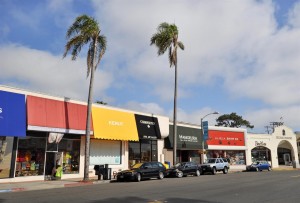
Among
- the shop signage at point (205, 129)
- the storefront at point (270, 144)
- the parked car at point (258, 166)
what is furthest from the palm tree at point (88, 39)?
the storefront at point (270, 144)

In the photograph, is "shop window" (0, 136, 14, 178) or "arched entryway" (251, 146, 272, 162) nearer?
"shop window" (0, 136, 14, 178)

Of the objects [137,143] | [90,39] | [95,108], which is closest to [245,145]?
[137,143]

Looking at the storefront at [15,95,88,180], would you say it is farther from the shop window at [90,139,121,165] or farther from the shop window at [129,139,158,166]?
the shop window at [129,139,158,166]

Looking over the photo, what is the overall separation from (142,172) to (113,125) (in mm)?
6215

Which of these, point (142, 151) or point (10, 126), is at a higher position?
point (10, 126)

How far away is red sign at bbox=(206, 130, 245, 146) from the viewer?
46.1 m

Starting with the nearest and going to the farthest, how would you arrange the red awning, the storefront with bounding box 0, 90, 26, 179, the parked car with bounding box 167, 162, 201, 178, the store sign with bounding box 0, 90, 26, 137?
1. the store sign with bounding box 0, 90, 26, 137
2. the storefront with bounding box 0, 90, 26, 179
3. the red awning
4. the parked car with bounding box 167, 162, 201, 178

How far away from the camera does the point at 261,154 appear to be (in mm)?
57531

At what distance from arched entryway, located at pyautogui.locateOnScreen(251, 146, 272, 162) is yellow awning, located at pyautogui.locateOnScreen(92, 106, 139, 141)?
33044 millimetres

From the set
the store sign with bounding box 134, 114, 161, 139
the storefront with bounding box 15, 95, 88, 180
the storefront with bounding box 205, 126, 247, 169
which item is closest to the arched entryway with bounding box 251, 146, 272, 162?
the storefront with bounding box 205, 126, 247, 169

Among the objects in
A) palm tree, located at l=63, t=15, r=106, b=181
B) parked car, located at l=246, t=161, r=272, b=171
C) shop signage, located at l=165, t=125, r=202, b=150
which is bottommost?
parked car, located at l=246, t=161, r=272, b=171

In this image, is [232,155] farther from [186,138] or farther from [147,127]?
[147,127]

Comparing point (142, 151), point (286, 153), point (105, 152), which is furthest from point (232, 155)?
point (286, 153)

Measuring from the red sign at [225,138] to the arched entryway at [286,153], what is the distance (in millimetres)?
15281
